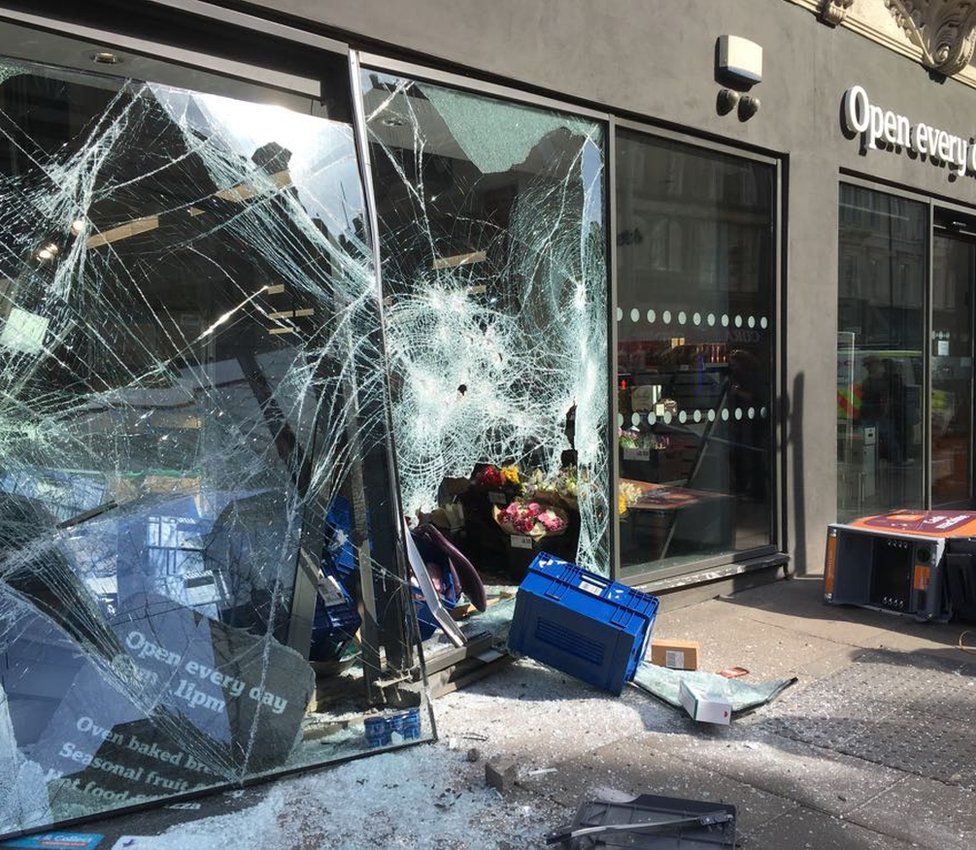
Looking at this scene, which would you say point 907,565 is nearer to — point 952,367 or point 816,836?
point 816,836

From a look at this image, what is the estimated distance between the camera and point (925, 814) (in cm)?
321

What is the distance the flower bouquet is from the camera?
5.25m

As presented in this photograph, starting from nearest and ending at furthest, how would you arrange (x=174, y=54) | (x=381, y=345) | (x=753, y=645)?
(x=174, y=54) < (x=381, y=345) < (x=753, y=645)

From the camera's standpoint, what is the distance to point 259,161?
3.83m

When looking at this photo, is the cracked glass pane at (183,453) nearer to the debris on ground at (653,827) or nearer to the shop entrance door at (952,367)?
the debris on ground at (653,827)

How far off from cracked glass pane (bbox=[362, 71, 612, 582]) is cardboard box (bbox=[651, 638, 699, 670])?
87cm

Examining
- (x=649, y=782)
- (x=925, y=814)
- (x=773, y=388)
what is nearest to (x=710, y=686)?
(x=649, y=782)

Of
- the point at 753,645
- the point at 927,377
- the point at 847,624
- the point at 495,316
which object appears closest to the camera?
the point at 495,316

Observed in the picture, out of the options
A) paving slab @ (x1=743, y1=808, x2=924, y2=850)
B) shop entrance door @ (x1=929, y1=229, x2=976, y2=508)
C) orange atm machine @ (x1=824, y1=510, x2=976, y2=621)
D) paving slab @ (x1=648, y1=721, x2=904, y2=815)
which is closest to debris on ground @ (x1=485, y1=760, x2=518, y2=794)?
paving slab @ (x1=648, y1=721, x2=904, y2=815)

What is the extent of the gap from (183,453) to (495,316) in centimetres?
202

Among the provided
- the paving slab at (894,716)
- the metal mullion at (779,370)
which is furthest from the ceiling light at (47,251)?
the metal mullion at (779,370)

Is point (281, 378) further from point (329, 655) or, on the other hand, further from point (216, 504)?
point (329, 655)

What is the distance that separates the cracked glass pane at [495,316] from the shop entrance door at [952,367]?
485 centimetres

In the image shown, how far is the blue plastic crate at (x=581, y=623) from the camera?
13.8 feet
